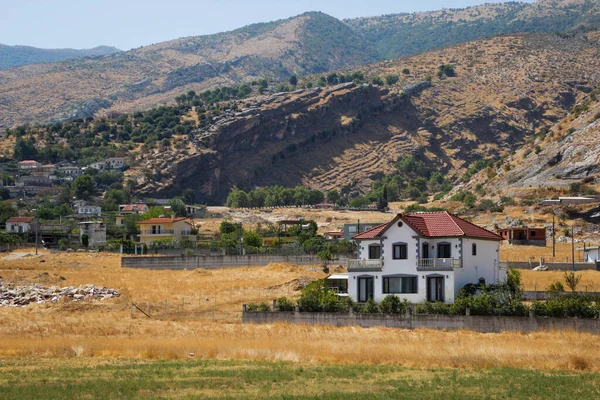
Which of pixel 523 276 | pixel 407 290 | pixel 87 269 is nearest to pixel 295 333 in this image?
pixel 407 290

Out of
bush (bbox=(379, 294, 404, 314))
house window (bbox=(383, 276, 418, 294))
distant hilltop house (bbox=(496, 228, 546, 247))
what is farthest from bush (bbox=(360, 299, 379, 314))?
distant hilltop house (bbox=(496, 228, 546, 247))

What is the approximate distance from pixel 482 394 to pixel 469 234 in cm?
2728

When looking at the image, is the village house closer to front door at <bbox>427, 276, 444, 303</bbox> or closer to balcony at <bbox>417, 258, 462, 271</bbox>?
balcony at <bbox>417, 258, 462, 271</bbox>

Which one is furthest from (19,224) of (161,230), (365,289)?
(365,289)

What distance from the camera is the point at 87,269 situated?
91938 millimetres

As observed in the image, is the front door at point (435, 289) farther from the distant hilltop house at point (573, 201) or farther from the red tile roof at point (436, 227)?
the distant hilltop house at point (573, 201)

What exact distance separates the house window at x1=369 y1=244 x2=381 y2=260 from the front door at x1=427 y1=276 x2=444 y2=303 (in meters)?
4.17

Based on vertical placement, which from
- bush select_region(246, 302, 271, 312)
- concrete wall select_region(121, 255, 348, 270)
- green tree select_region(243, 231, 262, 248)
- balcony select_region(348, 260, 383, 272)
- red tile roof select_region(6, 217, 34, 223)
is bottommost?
bush select_region(246, 302, 271, 312)

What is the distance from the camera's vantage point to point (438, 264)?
59.2 meters

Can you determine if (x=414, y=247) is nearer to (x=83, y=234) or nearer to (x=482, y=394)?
(x=482, y=394)

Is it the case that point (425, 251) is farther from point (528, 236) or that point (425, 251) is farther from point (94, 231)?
point (94, 231)

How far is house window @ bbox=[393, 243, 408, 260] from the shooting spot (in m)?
60.5

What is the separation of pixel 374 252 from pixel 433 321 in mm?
10251

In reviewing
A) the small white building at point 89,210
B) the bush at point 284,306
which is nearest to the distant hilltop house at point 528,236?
the bush at point 284,306
